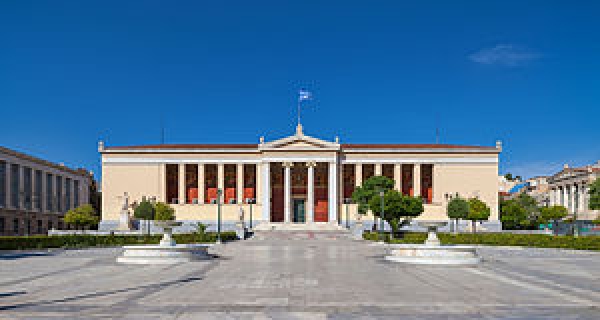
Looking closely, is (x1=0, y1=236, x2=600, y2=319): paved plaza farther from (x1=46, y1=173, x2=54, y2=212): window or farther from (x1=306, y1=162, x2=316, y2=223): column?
(x1=46, y1=173, x2=54, y2=212): window

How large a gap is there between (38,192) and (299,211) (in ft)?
116

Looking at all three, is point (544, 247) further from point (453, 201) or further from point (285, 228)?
point (285, 228)

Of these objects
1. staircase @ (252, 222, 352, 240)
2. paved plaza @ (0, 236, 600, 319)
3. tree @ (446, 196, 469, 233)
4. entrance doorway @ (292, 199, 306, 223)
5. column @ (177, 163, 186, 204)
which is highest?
column @ (177, 163, 186, 204)

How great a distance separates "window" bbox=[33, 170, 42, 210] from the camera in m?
74.8

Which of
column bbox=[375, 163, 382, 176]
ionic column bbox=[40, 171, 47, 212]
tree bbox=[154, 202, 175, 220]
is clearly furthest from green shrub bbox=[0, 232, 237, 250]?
ionic column bbox=[40, 171, 47, 212]

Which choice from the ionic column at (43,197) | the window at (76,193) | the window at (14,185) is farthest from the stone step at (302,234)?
the window at (76,193)

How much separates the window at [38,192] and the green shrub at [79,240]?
135 feet

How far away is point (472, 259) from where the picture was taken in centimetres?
2097

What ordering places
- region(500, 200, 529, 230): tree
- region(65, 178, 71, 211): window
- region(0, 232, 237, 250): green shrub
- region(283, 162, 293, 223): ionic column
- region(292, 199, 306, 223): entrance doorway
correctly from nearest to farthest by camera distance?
region(0, 232, 237, 250): green shrub < region(500, 200, 529, 230): tree < region(283, 162, 293, 223): ionic column < region(292, 199, 306, 223): entrance doorway < region(65, 178, 71, 211): window

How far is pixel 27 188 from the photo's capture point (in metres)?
72.7

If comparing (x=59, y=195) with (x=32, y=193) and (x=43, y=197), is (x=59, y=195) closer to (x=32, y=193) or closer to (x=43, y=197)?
(x=43, y=197)

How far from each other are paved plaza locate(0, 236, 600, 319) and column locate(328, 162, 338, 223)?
52869 millimetres

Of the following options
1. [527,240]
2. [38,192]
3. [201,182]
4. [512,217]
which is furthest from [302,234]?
[38,192]

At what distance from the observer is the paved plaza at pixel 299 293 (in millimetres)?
10156
